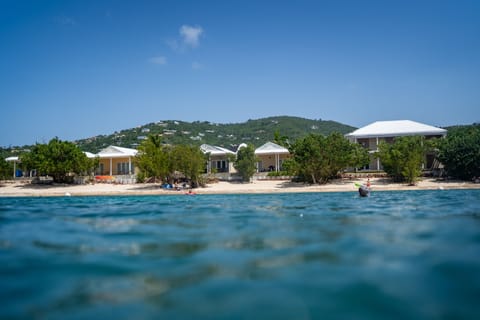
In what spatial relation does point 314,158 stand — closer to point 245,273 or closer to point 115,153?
point 115,153

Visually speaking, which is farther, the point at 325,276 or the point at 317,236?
the point at 317,236

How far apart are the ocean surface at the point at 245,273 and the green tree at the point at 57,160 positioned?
26456mm

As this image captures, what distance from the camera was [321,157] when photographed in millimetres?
27422

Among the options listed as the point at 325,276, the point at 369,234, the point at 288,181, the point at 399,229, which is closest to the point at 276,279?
the point at 325,276

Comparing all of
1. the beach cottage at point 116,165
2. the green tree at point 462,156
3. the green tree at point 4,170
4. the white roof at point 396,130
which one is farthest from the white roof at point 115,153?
the green tree at point 462,156

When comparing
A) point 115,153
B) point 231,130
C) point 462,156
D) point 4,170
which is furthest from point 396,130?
point 231,130

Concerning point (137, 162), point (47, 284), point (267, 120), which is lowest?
point (47, 284)

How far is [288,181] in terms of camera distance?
101 feet

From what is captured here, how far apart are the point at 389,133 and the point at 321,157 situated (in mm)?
12266

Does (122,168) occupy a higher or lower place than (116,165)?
lower

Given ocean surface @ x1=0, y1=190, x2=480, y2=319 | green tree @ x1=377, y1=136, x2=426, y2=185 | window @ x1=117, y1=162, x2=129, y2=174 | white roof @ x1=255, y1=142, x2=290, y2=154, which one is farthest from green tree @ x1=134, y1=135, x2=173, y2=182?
ocean surface @ x1=0, y1=190, x2=480, y2=319

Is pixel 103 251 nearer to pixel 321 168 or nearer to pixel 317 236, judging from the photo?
pixel 317 236

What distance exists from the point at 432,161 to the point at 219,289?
37810mm

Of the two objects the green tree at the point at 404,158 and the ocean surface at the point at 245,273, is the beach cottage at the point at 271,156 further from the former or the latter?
the ocean surface at the point at 245,273
